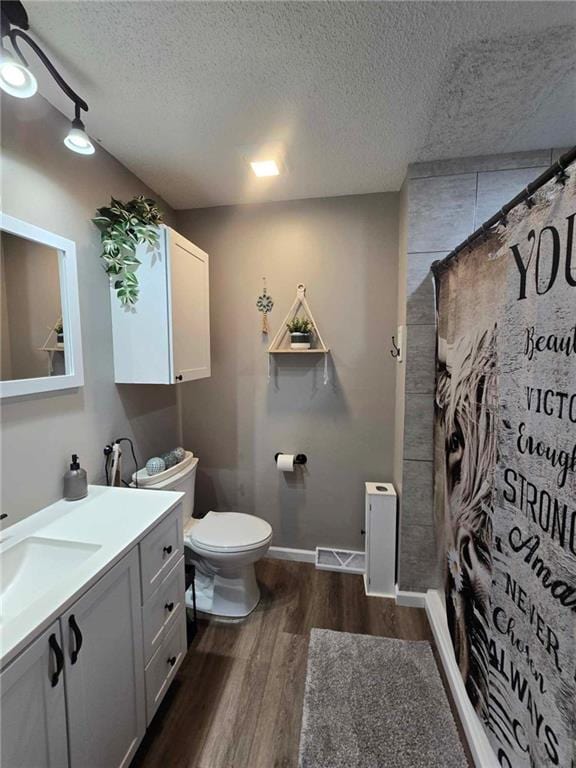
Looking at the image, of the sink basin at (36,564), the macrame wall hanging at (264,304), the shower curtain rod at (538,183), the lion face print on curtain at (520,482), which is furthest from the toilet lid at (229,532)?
the shower curtain rod at (538,183)

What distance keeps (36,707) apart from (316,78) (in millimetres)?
2040

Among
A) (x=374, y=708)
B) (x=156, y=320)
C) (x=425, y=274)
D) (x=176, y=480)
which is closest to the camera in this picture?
(x=374, y=708)

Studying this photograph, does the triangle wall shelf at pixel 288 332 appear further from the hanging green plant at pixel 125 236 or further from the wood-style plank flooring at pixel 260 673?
the wood-style plank flooring at pixel 260 673

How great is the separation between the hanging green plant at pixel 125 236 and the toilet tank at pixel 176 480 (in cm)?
92

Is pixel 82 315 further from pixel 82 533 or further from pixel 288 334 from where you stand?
pixel 288 334

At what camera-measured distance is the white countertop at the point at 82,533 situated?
75 centimetres

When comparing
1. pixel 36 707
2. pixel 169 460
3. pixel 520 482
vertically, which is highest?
pixel 520 482

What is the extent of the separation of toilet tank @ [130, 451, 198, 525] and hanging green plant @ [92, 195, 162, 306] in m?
0.92

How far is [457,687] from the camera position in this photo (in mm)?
1349

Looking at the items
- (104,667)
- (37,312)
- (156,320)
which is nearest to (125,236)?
(156,320)

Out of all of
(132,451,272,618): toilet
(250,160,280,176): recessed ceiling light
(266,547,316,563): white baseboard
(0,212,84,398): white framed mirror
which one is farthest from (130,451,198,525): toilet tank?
(250,160,280,176): recessed ceiling light

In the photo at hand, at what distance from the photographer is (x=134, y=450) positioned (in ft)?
6.13

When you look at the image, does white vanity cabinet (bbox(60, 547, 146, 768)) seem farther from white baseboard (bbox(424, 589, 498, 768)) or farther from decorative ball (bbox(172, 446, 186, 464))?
white baseboard (bbox(424, 589, 498, 768))

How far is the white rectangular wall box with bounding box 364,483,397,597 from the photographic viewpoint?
6.36 feet
